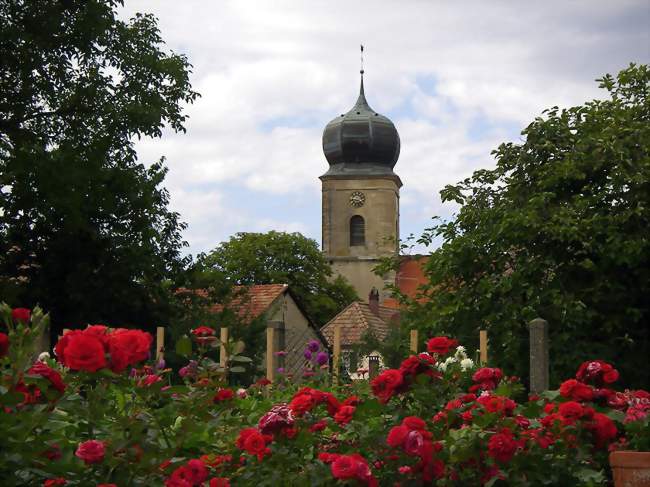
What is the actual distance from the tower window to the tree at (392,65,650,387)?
70745 mm

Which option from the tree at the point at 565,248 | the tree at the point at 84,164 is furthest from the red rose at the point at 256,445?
the tree at the point at 84,164

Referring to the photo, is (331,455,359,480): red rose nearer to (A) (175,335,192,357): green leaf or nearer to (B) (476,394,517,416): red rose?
(A) (175,335,192,357): green leaf

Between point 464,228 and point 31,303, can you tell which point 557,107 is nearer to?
point 464,228

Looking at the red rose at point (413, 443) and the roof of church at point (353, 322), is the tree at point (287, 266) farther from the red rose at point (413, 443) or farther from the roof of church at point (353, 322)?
the red rose at point (413, 443)

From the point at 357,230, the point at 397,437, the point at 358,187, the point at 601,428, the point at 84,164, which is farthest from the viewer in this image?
the point at 357,230

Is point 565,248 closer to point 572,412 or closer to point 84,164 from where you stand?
point 84,164

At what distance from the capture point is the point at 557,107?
720 inches

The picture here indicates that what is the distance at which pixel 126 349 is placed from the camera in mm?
3920

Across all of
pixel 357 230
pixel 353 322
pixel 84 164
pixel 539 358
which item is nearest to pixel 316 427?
pixel 539 358

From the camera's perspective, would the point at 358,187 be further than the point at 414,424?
Yes

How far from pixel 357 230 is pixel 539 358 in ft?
262

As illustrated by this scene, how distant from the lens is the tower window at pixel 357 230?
293ft

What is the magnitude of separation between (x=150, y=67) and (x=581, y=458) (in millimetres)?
18236

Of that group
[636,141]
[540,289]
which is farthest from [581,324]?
[636,141]
